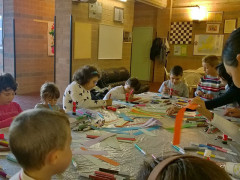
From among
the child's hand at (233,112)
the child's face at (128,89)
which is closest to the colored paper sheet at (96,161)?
the child's hand at (233,112)

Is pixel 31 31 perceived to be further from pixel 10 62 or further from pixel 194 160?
pixel 194 160

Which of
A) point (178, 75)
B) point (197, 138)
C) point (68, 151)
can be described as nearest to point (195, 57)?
point (178, 75)

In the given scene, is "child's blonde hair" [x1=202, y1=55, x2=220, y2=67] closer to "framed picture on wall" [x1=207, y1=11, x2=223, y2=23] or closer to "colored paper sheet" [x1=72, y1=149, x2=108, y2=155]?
"colored paper sheet" [x1=72, y1=149, x2=108, y2=155]

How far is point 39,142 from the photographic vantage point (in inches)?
36.4

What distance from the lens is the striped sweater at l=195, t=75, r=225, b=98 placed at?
3645 millimetres

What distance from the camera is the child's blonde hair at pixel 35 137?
919mm

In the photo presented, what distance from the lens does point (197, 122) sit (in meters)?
2.39

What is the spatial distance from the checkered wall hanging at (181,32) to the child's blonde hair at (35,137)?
879 centimetres

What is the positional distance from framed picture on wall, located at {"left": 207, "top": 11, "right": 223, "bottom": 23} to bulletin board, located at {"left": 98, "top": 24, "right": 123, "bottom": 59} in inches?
140

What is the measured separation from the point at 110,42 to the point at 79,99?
14.3 ft

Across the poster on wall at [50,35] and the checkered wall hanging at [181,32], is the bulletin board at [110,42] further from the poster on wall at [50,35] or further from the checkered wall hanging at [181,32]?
the checkered wall hanging at [181,32]

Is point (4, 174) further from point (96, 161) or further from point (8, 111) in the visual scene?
point (8, 111)

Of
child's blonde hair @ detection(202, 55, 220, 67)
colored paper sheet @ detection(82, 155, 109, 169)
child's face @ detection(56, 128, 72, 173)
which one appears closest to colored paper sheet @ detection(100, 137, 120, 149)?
colored paper sheet @ detection(82, 155, 109, 169)

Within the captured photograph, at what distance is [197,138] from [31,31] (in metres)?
6.77
